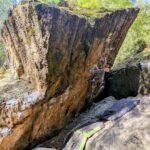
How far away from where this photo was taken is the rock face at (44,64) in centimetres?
817

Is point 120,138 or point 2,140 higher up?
point 120,138

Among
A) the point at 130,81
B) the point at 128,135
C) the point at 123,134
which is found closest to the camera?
the point at 128,135

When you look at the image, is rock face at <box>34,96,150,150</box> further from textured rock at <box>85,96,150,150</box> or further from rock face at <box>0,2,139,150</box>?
rock face at <box>0,2,139,150</box>

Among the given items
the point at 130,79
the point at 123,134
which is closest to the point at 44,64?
the point at 123,134

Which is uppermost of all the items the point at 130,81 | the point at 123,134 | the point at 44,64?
the point at 44,64

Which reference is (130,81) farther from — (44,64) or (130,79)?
(44,64)

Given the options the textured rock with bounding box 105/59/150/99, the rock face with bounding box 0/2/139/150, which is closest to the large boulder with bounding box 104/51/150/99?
the textured rock with bounding box 105/59/150/99

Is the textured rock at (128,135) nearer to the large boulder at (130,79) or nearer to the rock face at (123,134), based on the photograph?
the rock face at (123,134)

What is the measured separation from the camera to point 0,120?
8398 mm

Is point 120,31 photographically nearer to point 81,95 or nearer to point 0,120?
point 81,95

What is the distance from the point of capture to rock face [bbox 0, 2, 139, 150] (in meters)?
8.17

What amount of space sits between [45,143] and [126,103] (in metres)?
3.30

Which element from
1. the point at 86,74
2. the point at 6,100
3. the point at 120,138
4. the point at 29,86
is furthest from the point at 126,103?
the point at 6,100

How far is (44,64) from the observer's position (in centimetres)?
836
